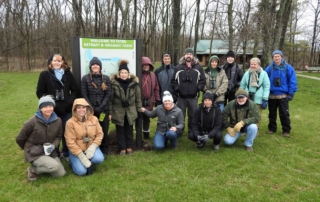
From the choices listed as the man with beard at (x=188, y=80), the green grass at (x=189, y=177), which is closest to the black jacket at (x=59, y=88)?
the green grass at (x=189, y=177)

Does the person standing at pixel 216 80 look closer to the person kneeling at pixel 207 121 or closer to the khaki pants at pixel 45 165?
the person kneeling at pixel 207 121

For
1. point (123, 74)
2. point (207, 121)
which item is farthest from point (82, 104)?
point (207, 121)

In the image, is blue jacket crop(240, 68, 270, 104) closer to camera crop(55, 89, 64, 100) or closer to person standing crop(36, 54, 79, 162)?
person standing crop(36, 54, 79, 162)

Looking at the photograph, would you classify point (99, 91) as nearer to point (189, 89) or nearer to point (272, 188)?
point (189, 89)

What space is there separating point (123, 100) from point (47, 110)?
56.6 inches

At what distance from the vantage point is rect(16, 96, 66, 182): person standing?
3.96 metres

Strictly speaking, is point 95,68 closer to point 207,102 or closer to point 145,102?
point 145,102

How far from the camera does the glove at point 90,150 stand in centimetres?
421

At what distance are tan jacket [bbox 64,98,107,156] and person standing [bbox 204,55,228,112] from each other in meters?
2.90

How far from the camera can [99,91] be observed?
4688mm

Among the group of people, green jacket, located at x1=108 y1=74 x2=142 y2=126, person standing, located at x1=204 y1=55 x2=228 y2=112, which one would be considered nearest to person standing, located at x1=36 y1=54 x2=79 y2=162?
the group of people

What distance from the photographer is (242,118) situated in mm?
5430

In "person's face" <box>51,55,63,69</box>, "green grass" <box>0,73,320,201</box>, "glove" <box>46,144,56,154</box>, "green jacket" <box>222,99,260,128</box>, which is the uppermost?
"person's face" <box>51,55,63,69</box>

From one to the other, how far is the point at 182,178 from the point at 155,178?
44 cm
